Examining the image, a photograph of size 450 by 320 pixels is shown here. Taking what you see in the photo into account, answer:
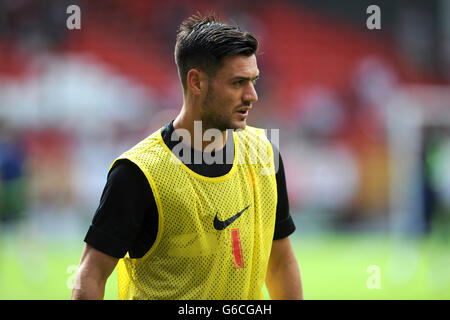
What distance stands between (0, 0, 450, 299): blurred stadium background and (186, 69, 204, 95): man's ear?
9003 millimetres

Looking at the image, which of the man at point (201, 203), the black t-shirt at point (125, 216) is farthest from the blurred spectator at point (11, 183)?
the black t-shirt at point (125, 216)

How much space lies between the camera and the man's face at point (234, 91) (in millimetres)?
2857

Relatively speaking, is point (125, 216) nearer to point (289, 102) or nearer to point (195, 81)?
point (195, 81)

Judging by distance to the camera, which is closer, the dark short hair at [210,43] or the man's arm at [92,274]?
the man's arm at [92,274]

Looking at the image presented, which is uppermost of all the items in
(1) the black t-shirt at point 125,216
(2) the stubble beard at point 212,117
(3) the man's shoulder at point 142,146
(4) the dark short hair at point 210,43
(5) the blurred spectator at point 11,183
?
(4) the dark short hair at point 210,43

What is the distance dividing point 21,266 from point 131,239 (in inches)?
327

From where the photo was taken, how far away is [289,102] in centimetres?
1650

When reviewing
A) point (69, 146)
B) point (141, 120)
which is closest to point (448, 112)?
point (141, 120)

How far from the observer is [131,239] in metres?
2.68

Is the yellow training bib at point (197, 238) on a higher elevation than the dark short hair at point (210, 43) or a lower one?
lower

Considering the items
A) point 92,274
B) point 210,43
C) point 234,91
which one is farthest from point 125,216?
point 210,43

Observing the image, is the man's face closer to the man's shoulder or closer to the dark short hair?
the dark short hair

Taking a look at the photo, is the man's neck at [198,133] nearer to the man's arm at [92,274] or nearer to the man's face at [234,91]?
the man's face at [234,91]

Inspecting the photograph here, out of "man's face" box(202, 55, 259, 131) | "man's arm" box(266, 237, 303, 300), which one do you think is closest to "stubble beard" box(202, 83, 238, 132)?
"man's face" box(202, 55, 259, 131)
